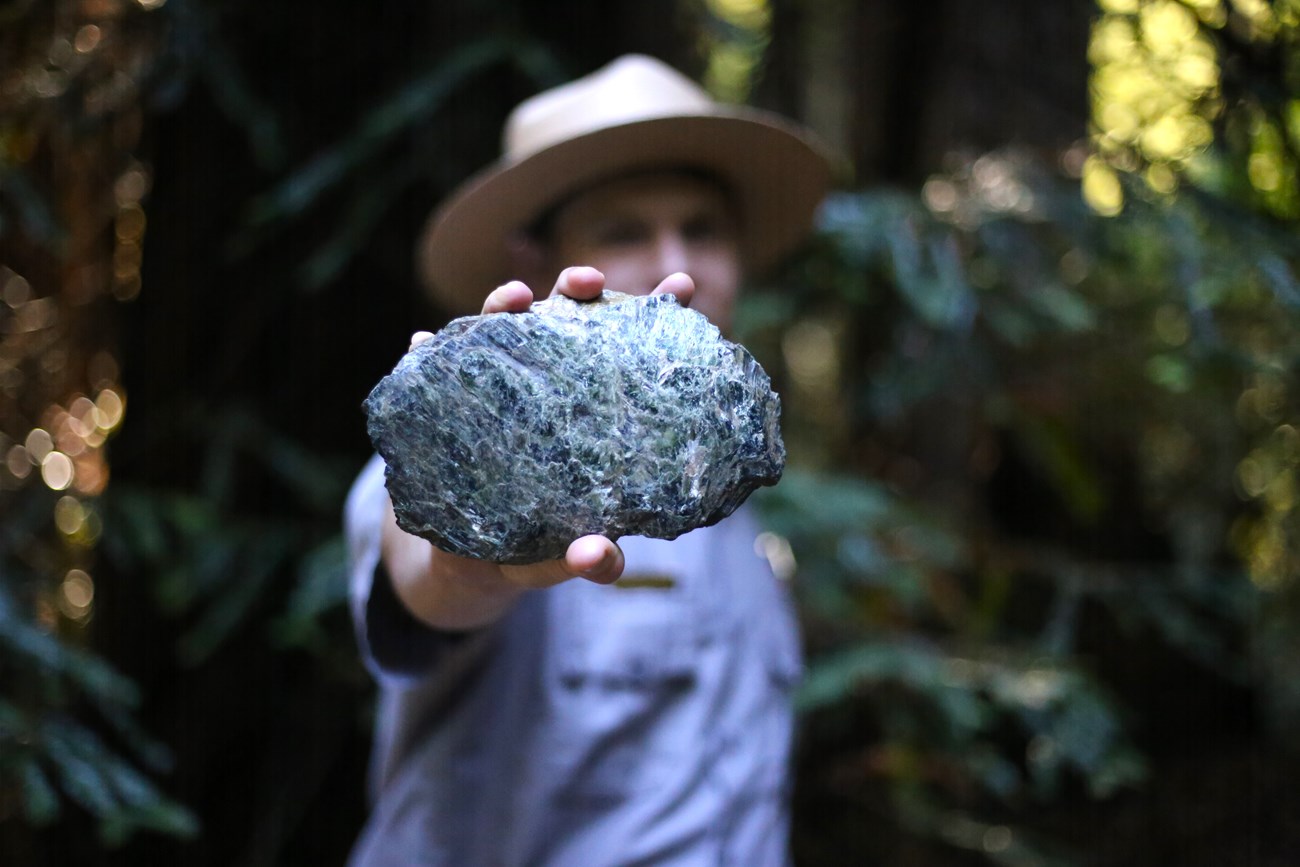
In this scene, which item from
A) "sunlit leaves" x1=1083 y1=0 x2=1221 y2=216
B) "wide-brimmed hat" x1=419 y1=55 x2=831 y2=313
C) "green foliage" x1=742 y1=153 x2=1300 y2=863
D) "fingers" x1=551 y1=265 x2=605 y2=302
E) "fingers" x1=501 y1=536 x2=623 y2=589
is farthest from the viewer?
"green foliage" x1=742 y1=153 x2=1300 y2=863

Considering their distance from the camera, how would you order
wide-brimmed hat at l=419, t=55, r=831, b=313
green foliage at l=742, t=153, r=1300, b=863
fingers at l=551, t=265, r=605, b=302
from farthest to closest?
green foliage at l=742, t=153, r=1300, b=863
wide-brimmed hat at l=419, t=55, r=831, b=313
fingers at l=551, t=265, r=605, b=302

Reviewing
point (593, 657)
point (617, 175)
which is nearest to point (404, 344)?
point (617, 175)

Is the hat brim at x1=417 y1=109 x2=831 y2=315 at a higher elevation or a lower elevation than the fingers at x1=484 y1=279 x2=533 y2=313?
higher

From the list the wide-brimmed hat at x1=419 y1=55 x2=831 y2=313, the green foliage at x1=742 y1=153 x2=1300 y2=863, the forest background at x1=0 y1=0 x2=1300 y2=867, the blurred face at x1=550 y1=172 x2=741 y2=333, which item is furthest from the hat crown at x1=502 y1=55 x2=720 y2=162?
the green foliage at x1=742 y1=153 x2=1300 y2=863

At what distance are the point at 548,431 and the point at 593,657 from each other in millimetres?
714

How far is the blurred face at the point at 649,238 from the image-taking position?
5.73 ft

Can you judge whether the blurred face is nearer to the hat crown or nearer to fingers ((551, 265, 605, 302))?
the hat crown

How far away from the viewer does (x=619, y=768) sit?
175 cm

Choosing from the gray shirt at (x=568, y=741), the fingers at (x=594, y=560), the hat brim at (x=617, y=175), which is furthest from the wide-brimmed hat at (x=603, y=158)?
the fingers at (x=594, y=560)

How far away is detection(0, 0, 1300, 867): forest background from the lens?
2.31 m

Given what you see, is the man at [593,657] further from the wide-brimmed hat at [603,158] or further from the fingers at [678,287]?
the fingers at [678,287]

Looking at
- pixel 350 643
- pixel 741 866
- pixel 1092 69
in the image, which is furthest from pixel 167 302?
pixel 1092 69

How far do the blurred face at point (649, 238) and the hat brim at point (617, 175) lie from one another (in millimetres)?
42

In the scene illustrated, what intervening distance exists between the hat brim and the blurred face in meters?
0.04
